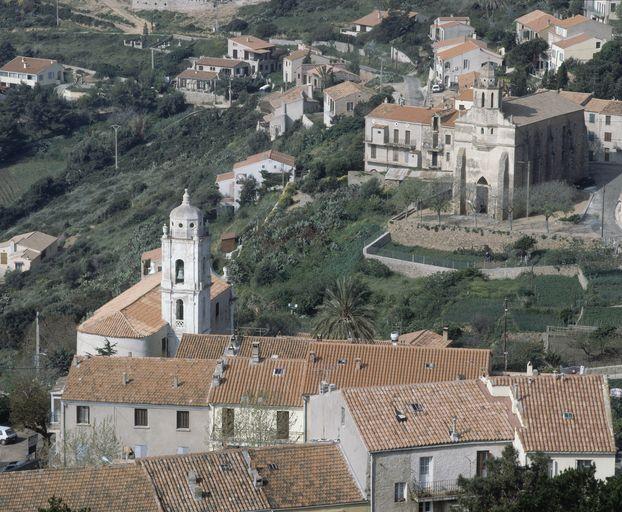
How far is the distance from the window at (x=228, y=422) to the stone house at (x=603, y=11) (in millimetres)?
66239

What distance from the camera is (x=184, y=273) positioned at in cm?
5559

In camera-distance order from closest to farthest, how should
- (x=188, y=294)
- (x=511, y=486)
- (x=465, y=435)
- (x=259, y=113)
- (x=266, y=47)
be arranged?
(x=511, y=486)
(x=465, y=435)
(x=188, y=294)
(x=259, y=113)
(x=266, y=47)

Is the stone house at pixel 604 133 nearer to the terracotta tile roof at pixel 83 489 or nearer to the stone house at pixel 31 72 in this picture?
the terracotta tile roof at pixel 83 489

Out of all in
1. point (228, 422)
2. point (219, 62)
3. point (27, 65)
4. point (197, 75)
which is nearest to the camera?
point (228, 422)

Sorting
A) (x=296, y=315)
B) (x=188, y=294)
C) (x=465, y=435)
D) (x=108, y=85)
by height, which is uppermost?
(x=465, y=435)

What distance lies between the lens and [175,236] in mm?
55562

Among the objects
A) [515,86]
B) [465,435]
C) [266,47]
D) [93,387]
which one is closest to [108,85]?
[266,47]

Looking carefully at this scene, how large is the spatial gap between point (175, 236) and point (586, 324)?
14.8 metres

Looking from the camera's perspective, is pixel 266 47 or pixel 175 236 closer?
pixel 175 236

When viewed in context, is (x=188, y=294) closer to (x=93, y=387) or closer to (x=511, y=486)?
(x=93, y=387)

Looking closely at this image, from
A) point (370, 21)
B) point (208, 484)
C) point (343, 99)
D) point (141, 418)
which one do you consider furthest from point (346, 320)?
point (370, 21)

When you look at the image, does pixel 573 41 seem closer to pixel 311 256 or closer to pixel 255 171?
pixel 255 171

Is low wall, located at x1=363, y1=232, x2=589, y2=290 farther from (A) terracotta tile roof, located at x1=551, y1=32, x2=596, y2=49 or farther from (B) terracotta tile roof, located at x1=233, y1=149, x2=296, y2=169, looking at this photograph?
(A) terracotta tile roof, located at x1=551, y1=32, x2=596, y2=49

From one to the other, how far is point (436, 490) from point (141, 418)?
38.2ft
